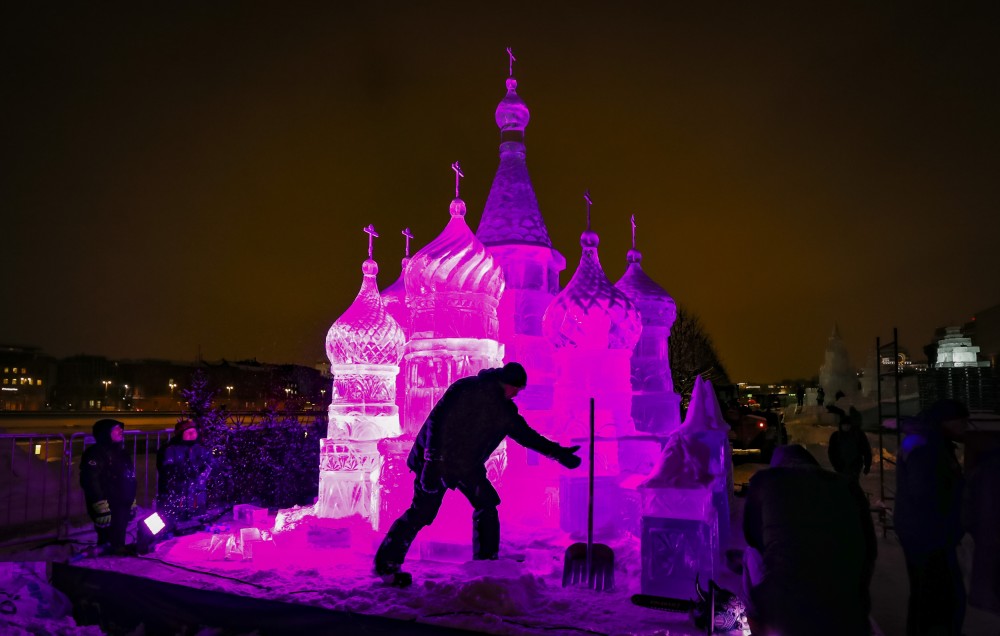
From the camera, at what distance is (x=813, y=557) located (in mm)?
3447

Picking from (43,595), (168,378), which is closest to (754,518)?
(43,595)

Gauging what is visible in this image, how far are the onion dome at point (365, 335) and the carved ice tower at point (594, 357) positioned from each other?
2160mm

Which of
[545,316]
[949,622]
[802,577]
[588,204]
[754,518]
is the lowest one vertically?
[949,622]

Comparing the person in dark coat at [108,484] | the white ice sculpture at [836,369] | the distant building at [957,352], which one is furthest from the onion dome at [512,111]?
the white ice sculpture at [836,369]

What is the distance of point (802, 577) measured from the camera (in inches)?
136

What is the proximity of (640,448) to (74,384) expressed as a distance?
6322 centimetres

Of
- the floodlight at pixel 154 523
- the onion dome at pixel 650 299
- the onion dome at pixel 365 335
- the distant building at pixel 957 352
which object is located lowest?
the floodlight at pixel 154 523

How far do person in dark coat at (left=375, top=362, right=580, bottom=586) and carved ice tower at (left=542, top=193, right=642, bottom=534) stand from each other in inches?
80.4

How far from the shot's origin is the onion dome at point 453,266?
7777 millimetres

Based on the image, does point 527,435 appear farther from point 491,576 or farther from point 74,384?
point 74,384

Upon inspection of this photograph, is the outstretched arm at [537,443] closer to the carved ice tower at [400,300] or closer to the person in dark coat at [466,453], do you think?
the person in dark coat at [466,453]

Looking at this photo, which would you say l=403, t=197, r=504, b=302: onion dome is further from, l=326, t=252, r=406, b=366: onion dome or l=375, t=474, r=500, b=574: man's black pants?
l=375, t=474, r=500, b=574: man's black pants

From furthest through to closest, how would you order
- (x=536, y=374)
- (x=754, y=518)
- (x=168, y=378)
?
(x=168, y=378) < (x=536, y=374) < (x=754, y=518)

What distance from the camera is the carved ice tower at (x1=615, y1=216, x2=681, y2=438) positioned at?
31.2ft
